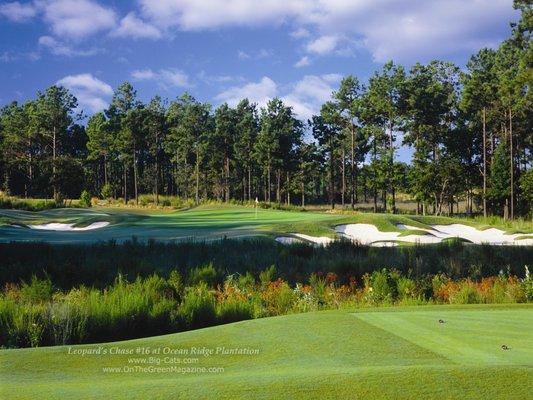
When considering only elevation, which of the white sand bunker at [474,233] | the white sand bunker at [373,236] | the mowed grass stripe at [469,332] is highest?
the mowed grass stripe at [469,332]

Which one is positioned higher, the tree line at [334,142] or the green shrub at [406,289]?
the tree line at [334,142]

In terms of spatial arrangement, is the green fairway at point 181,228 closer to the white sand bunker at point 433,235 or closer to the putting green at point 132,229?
the putting green at point 132,229

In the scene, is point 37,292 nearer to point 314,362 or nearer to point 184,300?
point 184,300

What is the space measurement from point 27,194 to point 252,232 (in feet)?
195

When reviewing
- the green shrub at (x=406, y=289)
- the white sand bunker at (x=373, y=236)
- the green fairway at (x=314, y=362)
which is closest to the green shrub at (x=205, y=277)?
the green shrub at (x=406, y=289)

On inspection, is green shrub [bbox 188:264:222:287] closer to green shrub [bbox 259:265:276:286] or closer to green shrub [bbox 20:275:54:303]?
green shrub [bbox 259:265:276:286]

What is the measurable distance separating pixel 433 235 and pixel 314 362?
2092 cm

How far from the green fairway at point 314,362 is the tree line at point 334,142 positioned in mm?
31487

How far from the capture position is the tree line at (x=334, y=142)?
53.2m

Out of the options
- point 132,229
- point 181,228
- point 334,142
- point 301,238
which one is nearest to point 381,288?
point 301,238

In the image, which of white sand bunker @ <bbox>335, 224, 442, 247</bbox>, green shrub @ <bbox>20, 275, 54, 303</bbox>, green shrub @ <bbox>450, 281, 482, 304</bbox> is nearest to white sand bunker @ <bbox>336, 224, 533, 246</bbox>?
white sand bunker @ <bbox>335, 224, 442, 247</bbox>

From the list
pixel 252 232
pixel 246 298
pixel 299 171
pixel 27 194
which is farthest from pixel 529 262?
pixel 27 194

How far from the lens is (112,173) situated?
93938 mm

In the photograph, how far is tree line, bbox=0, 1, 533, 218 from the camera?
5322 centimetres
